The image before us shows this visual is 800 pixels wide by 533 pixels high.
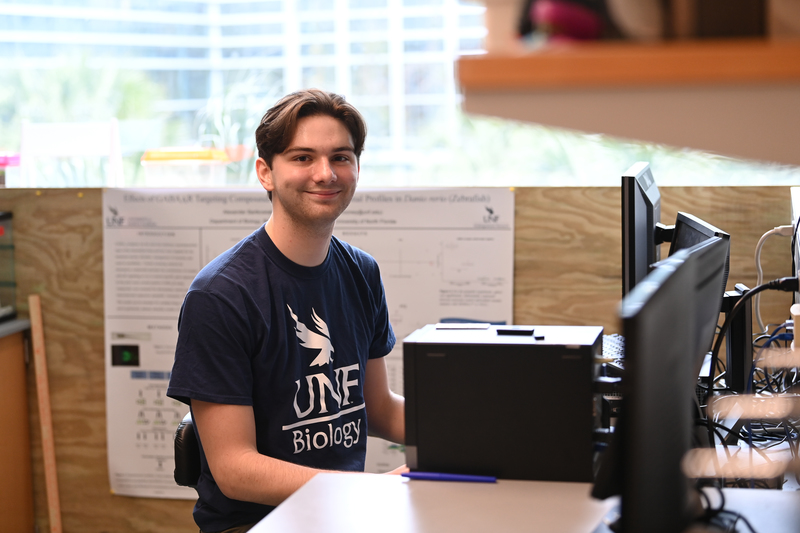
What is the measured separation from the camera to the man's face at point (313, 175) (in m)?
1.58

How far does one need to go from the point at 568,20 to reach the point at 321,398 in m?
1.04

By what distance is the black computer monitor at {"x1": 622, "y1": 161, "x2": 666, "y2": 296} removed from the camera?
1402mm

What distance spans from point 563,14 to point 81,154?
2.55m

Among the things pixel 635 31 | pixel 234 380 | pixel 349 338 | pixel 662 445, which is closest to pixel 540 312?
pixel 349 338

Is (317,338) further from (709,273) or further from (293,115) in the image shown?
(709,273)

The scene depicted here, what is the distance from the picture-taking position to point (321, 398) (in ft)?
4.97

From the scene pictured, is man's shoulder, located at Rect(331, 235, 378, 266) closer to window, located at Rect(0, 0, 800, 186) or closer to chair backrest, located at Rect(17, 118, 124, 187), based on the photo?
window, located at Rect(0, 0, 800, 186)

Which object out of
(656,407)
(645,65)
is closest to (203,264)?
(656,407)

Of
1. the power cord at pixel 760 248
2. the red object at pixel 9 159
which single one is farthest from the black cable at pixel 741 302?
the red object at pixel 9 159

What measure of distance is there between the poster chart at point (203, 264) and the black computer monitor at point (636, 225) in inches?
34.3

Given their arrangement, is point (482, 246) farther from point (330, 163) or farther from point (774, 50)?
point (774, 50)

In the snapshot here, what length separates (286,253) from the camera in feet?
5.15

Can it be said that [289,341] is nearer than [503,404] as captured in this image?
No

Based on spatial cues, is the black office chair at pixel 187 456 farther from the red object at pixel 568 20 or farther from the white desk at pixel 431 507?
the red object at pixel 568 20
